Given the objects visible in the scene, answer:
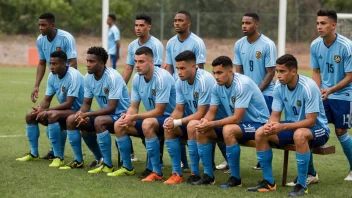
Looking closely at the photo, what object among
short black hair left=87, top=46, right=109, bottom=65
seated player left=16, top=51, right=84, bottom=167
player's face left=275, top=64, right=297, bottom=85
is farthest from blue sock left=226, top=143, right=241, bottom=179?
seated player left=16, top=51, right=84, bottom=167

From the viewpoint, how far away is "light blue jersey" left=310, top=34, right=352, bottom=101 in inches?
392

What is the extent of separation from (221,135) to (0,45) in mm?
33620

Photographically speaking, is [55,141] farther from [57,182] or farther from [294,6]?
[294,6]

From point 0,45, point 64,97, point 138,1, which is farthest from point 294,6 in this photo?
point 64,97

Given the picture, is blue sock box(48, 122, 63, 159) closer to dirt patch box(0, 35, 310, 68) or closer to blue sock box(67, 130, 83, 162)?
blue sock box(67, 130, 83, 162)

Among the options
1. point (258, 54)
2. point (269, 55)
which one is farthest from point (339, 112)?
point (258, 54)

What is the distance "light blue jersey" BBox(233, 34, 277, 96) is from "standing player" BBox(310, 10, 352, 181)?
67 centimetres

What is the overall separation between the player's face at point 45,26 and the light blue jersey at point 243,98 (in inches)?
140

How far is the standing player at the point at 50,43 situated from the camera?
12.0 m

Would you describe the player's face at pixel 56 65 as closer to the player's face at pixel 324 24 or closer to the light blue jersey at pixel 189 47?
the light blue jersey at pixel 189 47

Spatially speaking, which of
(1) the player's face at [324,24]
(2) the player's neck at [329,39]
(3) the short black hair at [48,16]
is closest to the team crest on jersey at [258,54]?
(2) the player's neck at [329,39]

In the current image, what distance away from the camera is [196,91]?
978 cm

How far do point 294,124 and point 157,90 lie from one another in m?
1.99

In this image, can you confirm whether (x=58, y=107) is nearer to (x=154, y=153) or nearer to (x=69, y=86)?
(x=69, y=86)
